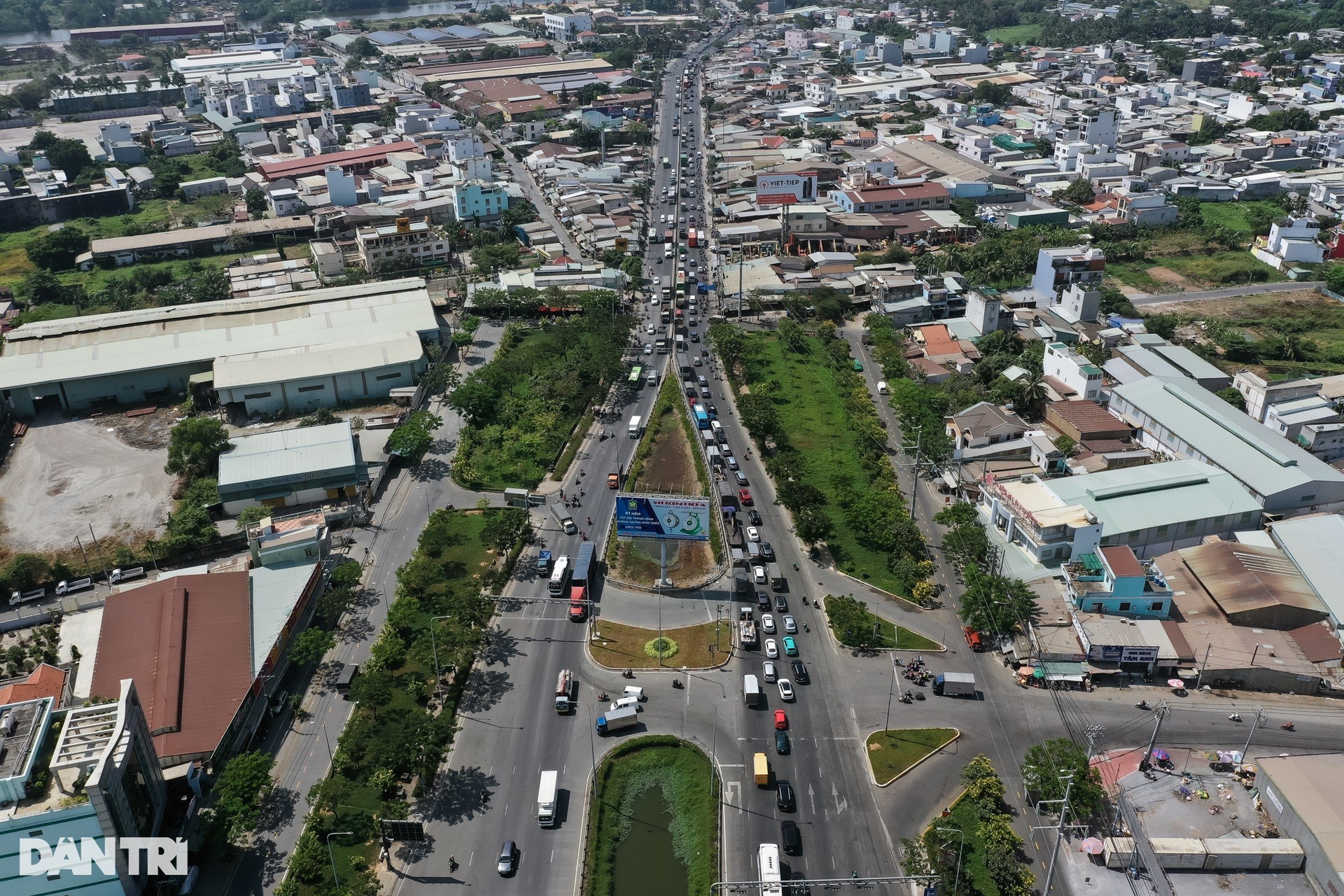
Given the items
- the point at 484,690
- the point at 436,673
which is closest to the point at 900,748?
the point at 484,690

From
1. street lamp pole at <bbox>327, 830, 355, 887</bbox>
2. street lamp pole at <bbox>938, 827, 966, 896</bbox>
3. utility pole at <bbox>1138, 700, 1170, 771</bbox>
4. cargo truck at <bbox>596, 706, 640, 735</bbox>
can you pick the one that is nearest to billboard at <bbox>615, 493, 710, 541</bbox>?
cargo truck at <bbox>596, 706, 640, 735</bbox>

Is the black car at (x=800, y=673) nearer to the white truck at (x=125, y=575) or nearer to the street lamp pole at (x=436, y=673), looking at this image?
the street lamp pole at (x=436, y=673)

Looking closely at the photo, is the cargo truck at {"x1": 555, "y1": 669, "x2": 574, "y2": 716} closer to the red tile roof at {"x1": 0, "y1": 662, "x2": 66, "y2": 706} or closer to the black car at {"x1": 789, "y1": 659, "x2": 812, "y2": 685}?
the black car at {"x1": 789, "y1": 659, "x2": 812, "y2": 685}

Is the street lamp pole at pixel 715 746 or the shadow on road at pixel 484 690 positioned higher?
the shadow on road at pixel 484 690

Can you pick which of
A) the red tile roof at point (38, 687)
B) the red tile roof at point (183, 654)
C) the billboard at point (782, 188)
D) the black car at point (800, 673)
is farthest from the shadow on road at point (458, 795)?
the billboard at point (782, 188)

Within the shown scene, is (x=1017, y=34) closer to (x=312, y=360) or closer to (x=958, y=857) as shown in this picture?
(x=312, y=360)

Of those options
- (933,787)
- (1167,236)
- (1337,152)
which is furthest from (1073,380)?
(1337,152)

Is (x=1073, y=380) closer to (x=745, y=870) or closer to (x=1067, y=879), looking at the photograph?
(x=1067, y=879)
